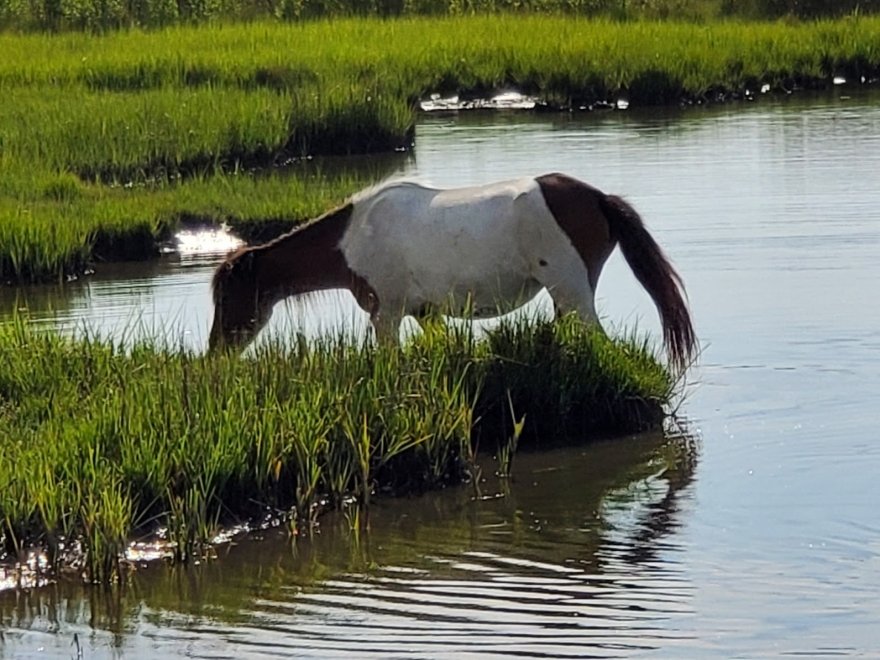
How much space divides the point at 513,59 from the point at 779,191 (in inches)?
402

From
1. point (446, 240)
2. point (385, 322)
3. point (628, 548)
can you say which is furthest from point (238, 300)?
point (628, 548)

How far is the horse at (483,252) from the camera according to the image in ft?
29.0

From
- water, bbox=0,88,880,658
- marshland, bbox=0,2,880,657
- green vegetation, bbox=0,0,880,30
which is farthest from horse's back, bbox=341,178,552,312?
green vegetation, bbox=0,0,880,30

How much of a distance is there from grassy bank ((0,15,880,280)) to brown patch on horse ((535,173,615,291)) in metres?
5.49

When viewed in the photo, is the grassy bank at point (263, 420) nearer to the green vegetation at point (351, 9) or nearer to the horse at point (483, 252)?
the horse at point (483, 252)

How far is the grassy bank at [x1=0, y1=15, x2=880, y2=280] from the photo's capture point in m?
14.8

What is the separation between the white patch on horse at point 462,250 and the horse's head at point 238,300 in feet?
1.65

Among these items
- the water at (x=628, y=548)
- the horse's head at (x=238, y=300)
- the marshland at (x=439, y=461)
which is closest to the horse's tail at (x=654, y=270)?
the marshland at (x=439, y=461)

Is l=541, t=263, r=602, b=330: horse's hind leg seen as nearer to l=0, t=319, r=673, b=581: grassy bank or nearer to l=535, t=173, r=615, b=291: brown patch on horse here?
l=535, t=173, r=615, b=291: brown patch on horse

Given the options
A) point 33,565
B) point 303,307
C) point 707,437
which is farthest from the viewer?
point 303,307

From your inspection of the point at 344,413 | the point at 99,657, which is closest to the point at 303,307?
the point at 344,413

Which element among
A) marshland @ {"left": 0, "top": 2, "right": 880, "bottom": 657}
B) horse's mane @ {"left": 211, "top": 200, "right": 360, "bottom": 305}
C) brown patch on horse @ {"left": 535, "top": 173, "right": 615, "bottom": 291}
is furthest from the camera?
horse's mane @ {"left": 211, "top": 200, "right": 360, "bottom": 305}

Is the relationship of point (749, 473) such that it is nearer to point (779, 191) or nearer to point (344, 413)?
point (344, 413)

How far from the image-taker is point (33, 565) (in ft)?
21.9
